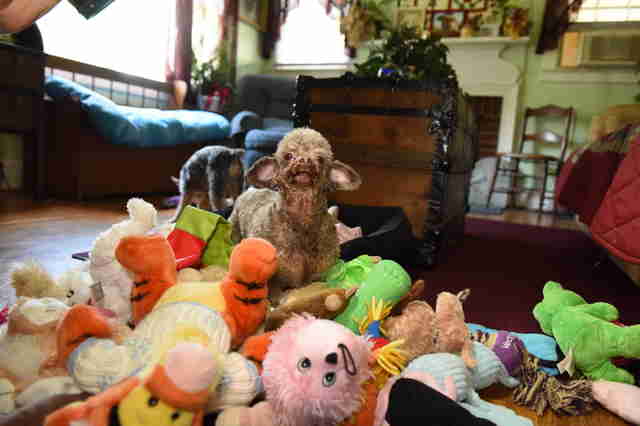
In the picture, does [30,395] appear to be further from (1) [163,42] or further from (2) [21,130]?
(1) [163,42]

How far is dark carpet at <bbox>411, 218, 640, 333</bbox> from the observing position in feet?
4.80

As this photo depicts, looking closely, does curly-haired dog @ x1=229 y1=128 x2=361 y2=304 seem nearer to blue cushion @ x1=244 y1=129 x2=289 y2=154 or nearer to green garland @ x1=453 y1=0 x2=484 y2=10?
blue cushion @ x1=244 y1=129 x2=289 y2=154

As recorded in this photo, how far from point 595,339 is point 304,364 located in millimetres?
720

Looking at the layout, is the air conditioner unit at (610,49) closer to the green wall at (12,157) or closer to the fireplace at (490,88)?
the fireplace at (490,88)

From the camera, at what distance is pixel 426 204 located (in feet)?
6.49

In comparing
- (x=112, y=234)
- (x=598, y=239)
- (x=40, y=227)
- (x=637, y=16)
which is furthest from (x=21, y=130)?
(x=637, y=16)

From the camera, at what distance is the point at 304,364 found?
0.55 m

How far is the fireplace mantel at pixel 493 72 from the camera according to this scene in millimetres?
5152

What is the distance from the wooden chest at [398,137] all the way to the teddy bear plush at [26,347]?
154cm

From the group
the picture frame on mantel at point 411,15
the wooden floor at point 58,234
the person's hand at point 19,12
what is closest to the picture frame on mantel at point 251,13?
the picture frame on mantel at point 411,15

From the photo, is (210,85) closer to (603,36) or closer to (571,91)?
(571,91)

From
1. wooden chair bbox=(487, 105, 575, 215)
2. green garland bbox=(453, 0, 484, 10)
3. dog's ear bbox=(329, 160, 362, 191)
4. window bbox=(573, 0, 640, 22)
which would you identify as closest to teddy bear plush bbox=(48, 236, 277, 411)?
dog's ear bbox=(329, 160, 362, 191)

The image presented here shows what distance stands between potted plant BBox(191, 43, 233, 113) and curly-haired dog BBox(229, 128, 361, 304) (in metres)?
3.67

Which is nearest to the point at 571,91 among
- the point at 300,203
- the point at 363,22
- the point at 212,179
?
the point at 363,22
